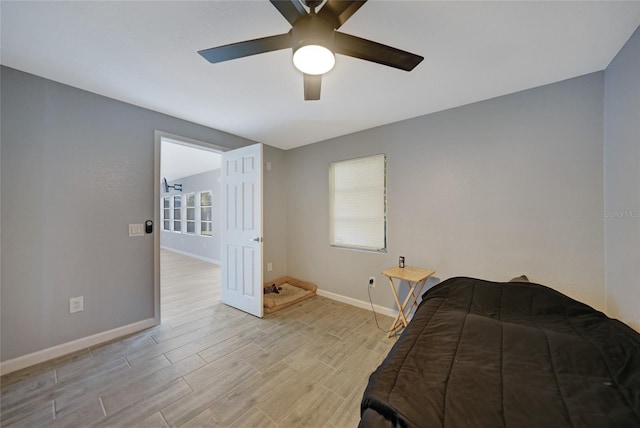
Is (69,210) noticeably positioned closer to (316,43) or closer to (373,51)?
(316,43)

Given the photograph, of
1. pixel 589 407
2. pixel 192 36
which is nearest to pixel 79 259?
pixel 192 36

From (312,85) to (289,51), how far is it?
0.39m

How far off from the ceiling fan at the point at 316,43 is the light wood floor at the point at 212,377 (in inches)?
83.7

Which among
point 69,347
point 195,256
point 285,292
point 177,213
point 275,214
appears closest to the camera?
point 69,347

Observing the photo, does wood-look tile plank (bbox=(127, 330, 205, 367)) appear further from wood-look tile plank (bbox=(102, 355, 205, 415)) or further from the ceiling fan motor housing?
the ceiling fan motor housing

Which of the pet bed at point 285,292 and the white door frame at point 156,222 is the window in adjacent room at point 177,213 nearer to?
the pet bed at point 285,292

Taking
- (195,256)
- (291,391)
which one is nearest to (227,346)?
(291,391)

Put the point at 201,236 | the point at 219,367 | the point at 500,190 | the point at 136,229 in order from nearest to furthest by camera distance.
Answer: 1. the point at 219,367
2. the point at 500,190
3. the point at 136,229
4. the point at 201,236

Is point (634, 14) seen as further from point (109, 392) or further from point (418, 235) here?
point (109, 392)

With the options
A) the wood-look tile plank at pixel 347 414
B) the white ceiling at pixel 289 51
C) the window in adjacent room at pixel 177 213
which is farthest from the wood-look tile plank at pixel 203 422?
the window in adjacent room at pixel 177 213

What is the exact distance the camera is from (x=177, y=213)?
7.64 metres

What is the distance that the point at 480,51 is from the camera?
5.28 feet

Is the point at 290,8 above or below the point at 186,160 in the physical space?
below

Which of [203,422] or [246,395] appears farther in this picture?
[246,395]
